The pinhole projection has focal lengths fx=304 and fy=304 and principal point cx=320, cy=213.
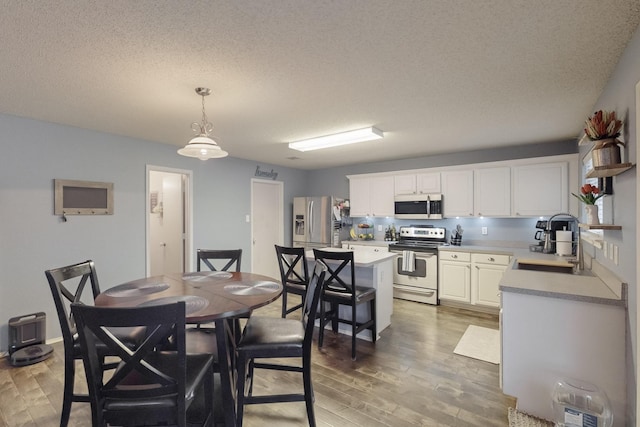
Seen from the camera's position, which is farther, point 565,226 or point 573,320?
point 565,226

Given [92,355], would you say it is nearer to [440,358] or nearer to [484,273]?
[440,358]

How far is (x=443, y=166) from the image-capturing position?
499 centimetres

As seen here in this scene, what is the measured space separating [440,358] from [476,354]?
0.39m

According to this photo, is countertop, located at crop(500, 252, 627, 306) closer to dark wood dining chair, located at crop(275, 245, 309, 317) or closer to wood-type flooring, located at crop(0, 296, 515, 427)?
wood-type flooring, located at crop(0, 296, 515, 427)

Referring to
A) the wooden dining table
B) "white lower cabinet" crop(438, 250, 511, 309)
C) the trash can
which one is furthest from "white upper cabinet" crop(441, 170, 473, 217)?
the wooden dining table

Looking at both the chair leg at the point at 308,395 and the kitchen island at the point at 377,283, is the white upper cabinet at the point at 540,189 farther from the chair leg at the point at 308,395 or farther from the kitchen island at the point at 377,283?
the chair leg at the point at 308,395

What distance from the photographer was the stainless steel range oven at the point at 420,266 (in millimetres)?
4605

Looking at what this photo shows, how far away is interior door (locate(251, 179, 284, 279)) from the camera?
5620 mm

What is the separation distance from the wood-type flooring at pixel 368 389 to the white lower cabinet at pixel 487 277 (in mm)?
1196

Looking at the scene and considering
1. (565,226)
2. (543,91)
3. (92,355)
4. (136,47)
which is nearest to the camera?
(92,355)

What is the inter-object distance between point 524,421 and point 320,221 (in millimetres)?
4172

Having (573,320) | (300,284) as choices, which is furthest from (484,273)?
(300,284)

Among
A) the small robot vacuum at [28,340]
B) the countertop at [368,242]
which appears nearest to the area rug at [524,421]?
the countertop at [368,242]

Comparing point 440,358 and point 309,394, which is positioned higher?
point 309,394
